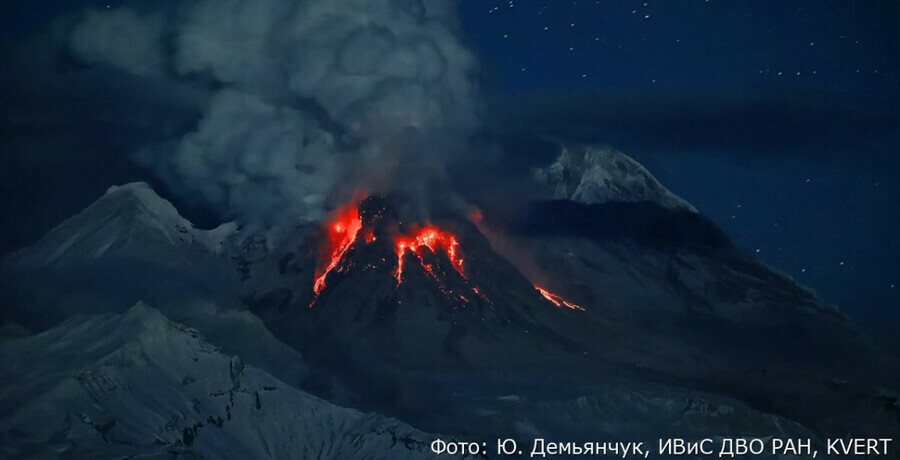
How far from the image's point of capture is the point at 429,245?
99.8 meters

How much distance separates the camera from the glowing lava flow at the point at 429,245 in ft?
321

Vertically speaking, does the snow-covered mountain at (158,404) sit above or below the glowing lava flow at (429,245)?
below

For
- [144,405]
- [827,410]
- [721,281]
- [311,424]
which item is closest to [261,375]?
[311,424]

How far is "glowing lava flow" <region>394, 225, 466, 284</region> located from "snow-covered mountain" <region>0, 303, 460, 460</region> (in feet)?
79.8

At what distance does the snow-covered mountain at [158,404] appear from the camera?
202ft

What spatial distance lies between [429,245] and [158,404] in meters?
37.7

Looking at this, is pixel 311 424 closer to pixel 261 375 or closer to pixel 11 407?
pixel 261 375

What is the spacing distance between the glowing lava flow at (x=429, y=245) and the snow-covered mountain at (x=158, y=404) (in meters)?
24.3

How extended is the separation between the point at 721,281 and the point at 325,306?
151ft

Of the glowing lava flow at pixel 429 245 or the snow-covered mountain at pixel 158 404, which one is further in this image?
the glowing lava flow at pixel 429 245

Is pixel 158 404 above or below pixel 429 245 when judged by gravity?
below

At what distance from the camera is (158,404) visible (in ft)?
220

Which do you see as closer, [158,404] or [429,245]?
[158,404]

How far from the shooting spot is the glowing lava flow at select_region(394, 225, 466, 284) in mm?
97875
